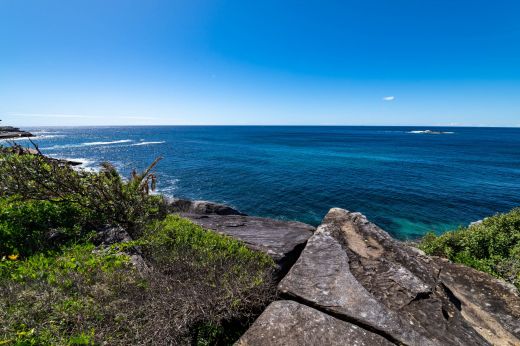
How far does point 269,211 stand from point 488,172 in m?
44.7

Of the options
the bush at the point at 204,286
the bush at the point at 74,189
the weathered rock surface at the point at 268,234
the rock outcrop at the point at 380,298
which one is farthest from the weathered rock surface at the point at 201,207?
the rock outcrop at the point at 380,298

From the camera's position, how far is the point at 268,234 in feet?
27.4

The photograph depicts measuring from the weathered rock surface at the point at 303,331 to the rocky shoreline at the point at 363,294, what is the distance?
18mm

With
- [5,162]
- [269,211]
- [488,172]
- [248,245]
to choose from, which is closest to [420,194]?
[269,211]

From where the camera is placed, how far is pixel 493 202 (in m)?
26.4

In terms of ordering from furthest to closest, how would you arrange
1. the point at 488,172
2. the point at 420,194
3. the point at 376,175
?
the point at 488,172 < the point at 376,175 < the point at 420,194

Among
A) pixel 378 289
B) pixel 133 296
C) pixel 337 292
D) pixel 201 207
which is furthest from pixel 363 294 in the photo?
pixel 201 207

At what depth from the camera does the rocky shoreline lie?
4559mm

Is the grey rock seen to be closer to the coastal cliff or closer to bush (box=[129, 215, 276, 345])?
the coastal cliff

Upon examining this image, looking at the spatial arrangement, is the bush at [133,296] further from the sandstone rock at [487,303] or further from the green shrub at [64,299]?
the sandstone rock at [487,303]

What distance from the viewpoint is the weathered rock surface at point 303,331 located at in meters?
4.26

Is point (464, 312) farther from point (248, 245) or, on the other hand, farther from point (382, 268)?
point (248, 245)

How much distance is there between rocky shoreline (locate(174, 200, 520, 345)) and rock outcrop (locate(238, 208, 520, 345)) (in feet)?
0.06

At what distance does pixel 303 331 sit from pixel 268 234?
404 centimetres
